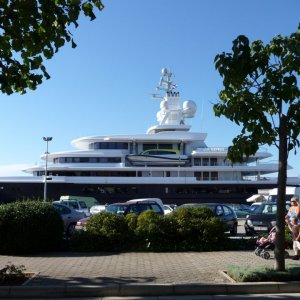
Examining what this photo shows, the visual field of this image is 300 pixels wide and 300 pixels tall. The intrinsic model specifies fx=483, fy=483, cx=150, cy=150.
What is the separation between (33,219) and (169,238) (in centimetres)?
389

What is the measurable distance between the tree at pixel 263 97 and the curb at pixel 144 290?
34.6 inches

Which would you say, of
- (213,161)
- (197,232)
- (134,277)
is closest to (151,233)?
(197,232)

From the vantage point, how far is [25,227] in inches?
503

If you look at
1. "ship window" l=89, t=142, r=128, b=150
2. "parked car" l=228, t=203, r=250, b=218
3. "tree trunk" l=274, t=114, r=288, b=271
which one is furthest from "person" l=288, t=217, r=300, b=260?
"ship window" l=89, t=142, r=128, b=150

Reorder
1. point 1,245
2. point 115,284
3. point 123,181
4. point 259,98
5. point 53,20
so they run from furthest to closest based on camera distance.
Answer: point 123,181 → point 1,245 → point 259,98 → point 115,284 → point 53,20

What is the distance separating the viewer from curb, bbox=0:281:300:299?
820 cm

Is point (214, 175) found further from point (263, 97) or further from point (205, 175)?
point (263, 97)

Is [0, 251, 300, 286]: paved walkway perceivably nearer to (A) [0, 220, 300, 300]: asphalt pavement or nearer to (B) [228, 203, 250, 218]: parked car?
(A) [0, 220, 300, 300]: asphalt pavement

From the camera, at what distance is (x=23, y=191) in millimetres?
50125

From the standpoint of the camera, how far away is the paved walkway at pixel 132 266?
9.00m

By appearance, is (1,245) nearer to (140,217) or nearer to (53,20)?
(140,217)

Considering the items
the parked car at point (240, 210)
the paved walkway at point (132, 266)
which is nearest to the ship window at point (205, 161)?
the parked car at point (240, 210)

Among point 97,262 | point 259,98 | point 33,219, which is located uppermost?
point 259,98

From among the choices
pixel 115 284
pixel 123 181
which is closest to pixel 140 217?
pixel 115 284
